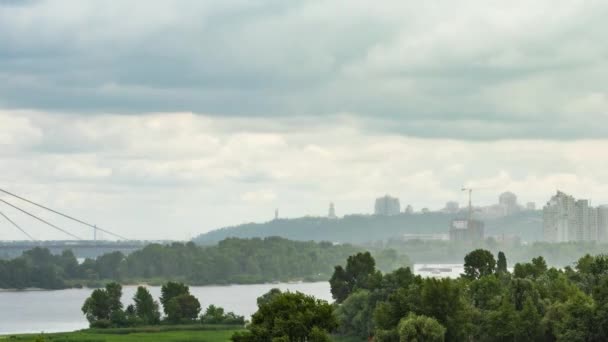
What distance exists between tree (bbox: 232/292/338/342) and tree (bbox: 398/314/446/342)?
1075 cm

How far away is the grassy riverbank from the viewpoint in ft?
325

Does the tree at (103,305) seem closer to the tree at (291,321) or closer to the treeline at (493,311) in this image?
the treeline at (493,311)

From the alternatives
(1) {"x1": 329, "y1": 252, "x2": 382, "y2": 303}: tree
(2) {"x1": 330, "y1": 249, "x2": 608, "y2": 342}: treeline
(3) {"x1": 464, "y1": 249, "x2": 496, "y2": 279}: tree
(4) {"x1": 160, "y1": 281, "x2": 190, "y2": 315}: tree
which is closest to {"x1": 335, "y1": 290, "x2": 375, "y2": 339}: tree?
(2) {"x1": 330, "y1": 249, "x2": 608, "y2": 342}: treeline

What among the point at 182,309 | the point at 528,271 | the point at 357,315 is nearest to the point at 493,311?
the point at 357,315

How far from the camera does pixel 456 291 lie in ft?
277

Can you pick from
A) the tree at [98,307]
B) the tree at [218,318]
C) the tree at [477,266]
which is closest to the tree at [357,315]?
the tree at [477,266]

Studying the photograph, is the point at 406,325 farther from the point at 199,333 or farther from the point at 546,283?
the point at 199,333

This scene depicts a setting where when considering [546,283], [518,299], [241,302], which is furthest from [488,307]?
[241,302]

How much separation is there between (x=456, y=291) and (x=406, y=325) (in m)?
6.00

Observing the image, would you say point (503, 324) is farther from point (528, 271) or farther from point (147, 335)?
point (147, 335)

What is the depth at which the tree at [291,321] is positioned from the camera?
67.6 metres

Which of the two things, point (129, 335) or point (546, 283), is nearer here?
point (546, 283)

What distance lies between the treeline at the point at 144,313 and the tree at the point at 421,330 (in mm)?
35818

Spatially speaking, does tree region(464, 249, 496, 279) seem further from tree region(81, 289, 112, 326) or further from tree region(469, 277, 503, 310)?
tree region(81, 289, 112, 326)
